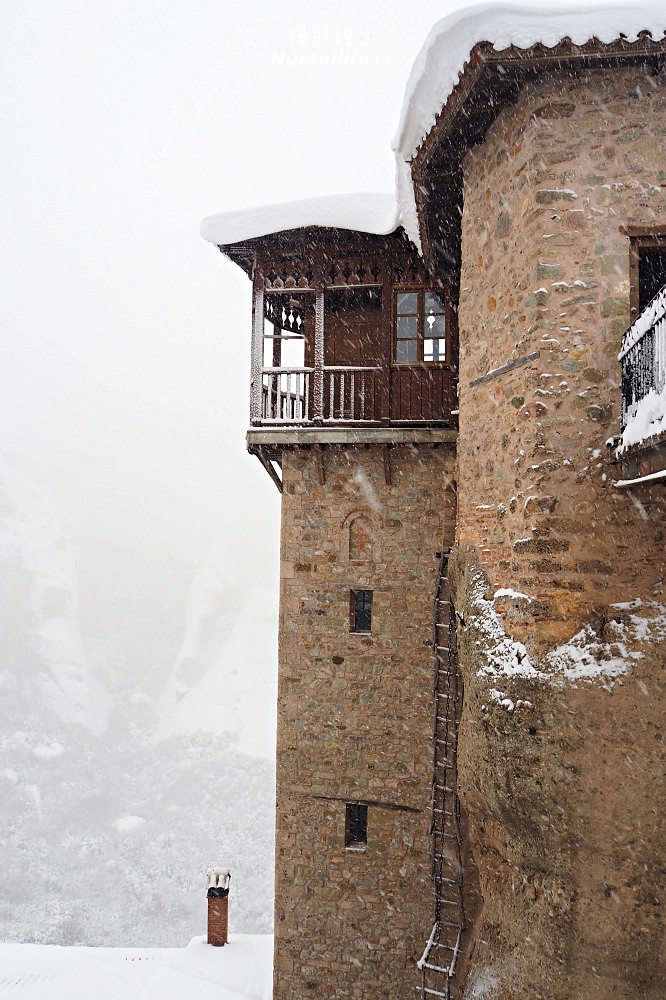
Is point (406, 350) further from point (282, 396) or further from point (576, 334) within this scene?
point (576, 334)

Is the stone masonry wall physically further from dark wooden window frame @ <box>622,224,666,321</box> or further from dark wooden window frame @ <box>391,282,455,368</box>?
dark wooden window frame @ <box>391,282,455,368</box>

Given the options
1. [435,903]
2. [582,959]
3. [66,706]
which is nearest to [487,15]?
[582,959]

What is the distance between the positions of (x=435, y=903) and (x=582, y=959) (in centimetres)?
425

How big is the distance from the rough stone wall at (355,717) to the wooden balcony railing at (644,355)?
490 centimetres

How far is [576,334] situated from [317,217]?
545cm

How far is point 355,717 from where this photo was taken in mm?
10523

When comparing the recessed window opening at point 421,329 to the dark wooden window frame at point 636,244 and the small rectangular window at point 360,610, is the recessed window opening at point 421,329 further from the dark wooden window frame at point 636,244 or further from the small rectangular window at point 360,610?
the dark wooden window frame at point 636,244

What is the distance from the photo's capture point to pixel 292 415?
36.8 feet

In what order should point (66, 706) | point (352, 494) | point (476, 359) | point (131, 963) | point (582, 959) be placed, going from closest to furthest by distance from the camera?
1. point (582, 959)
2. point (476, 359)
3. point (352, 494)
4. point (131, 963)
5. point (66, 706)

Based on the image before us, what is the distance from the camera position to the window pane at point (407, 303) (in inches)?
441

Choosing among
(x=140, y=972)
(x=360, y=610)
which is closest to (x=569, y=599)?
(x=360, y=610)

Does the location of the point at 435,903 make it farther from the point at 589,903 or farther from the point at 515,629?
the point at 515,629

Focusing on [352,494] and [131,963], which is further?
[131,963]

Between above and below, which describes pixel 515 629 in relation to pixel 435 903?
above
